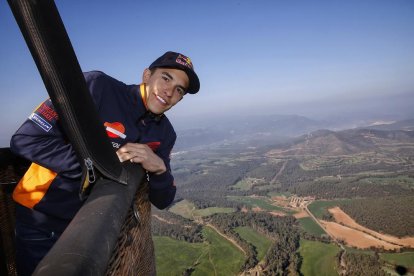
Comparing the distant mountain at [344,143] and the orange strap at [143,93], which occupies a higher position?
the orange strap at [143,93]

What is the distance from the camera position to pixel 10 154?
93.5 inches

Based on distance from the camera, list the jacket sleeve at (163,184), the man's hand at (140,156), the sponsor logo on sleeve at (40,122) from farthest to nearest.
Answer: the jacket sleeve at (163,184)
the man's hand at (140,156)
the sponsor logo on sleeve at (40,122)

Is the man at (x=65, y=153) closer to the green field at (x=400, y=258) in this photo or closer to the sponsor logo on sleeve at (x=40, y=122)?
the sponsor logo on sleeve at (x=40, y=122)

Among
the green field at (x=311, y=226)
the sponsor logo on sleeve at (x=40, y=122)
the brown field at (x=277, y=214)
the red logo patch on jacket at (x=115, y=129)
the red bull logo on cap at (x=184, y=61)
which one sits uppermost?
the red bull logo on cap at (x=184, y=61)

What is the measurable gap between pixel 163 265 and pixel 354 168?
86.2 metres

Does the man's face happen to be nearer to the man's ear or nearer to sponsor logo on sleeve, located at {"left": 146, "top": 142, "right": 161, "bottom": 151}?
the man's ear

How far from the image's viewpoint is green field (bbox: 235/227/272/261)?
51375mm

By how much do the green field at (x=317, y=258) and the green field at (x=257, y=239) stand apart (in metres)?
6.25

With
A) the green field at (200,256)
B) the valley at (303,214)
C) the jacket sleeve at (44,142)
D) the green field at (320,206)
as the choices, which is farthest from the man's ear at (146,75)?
the green field at (320,206)

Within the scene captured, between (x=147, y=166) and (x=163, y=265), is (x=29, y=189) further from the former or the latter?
(x=163, y=265)

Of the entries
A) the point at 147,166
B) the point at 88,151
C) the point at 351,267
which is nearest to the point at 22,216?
the point at 147,166

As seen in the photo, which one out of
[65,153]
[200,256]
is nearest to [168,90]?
[65,153]

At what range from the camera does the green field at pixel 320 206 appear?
67625 millimetres

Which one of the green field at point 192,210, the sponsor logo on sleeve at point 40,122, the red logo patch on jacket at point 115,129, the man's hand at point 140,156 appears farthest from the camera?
the green field at point 192,210
